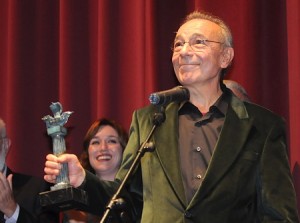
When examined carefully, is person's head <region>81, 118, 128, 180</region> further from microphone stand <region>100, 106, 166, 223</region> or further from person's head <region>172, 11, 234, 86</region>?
microphone stand <region>100, 106, 166, 223</region>

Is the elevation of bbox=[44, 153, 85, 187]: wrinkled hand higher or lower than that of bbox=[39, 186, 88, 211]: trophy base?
higher

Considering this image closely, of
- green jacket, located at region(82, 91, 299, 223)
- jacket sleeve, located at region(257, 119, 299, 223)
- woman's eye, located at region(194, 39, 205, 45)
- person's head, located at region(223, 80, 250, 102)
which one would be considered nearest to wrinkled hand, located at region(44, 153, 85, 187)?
green jacket, located at region(82, 91, 299, 223)

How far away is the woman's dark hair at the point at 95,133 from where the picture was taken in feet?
12.1

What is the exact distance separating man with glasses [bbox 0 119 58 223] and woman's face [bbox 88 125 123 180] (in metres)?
0.30

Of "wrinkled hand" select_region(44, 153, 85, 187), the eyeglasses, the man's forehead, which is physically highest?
the man's forehead

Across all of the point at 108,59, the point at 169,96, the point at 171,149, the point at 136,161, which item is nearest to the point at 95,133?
the point at 108,59

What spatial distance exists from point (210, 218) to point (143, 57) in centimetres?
155

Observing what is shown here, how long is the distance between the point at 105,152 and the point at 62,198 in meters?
1.61

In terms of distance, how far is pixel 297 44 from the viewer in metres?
3.21

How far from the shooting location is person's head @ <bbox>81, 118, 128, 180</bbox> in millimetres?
3668

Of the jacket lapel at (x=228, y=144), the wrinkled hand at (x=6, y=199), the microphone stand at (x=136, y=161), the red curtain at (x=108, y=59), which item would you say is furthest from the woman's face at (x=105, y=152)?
the microphone stand at (x=136, y=161)

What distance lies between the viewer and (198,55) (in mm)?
2682

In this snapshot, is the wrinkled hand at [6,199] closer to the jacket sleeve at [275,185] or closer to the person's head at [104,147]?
the person's head at [104,147]

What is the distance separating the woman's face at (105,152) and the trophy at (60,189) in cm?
149
